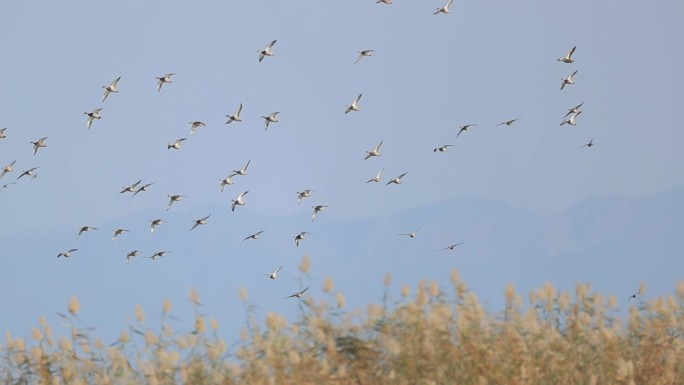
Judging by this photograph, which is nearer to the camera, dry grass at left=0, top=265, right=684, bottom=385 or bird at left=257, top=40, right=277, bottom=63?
dry grass at left=0, top=265, right=684, bottom=385

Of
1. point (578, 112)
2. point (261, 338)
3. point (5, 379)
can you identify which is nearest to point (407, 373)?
point (261, 338)

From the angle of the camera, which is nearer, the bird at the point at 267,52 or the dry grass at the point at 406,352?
the dry grass at the point at 406,352

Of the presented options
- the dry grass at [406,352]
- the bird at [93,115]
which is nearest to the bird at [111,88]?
the bird at [93,115]

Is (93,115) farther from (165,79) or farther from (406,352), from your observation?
(406,352)

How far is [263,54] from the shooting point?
37.2 meters

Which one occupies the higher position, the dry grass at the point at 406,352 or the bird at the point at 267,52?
the bird at the point at 267,52

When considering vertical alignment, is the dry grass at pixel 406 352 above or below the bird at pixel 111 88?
below

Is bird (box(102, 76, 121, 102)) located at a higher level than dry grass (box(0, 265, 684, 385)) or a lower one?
higher

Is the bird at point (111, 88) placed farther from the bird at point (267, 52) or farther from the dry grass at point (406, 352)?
the dry grass at point (406, 352)

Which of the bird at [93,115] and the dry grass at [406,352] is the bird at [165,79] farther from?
the dry grass at [406,352]

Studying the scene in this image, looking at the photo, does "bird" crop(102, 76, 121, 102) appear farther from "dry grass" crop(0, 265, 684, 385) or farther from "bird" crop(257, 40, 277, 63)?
"dry grass" crop(0, 265, 684, 385)

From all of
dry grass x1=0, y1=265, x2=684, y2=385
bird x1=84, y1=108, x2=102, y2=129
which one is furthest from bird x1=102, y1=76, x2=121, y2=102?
dry grass x1=0, y1=265, x2=684, y2=385

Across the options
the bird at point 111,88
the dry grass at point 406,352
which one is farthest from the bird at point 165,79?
the dry grass at point 406,352

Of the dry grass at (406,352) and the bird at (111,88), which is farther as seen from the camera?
the bird at (111,88)
